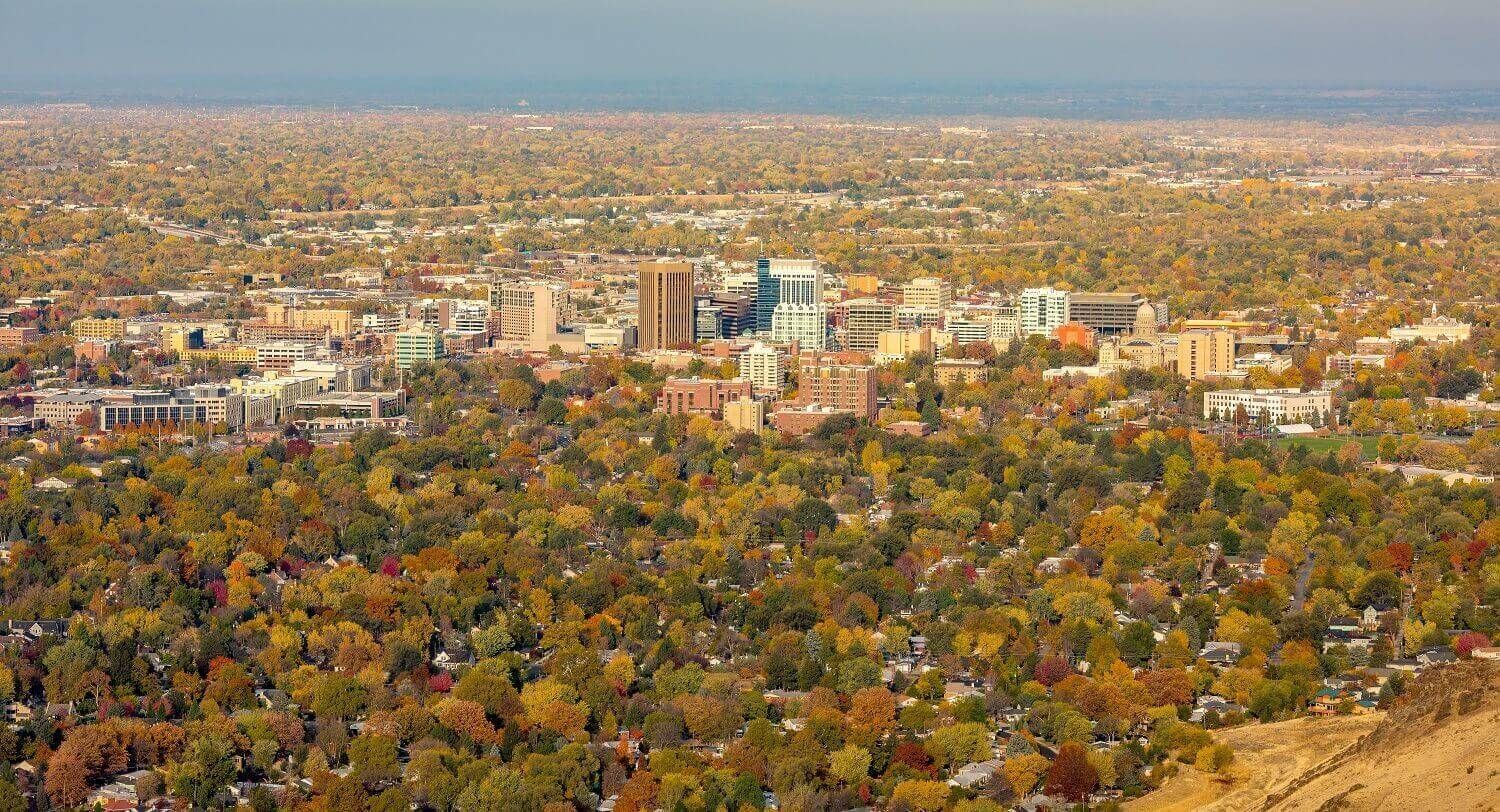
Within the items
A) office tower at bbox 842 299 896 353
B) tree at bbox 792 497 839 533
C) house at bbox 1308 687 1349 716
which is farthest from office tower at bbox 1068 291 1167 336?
house at bbox 1308 687 1349 716

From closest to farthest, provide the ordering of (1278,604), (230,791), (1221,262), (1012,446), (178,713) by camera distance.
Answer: (230,791), (178,713), (1278,604), (1012,446), (1221,262)

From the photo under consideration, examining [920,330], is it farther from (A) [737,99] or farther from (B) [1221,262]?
(A) [737,99]

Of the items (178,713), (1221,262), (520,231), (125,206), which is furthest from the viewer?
(125,206)

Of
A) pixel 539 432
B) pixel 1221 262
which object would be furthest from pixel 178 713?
pixel 1221 262

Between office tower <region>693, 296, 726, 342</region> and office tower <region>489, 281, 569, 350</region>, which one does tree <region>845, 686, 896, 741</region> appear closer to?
office tower <region>489, 281, 569, 350</region>

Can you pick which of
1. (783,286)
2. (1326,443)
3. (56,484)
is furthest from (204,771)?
(783,286)

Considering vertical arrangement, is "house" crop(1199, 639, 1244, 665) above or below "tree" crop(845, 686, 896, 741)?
below

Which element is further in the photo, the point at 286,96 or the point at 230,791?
the point at 286,96
